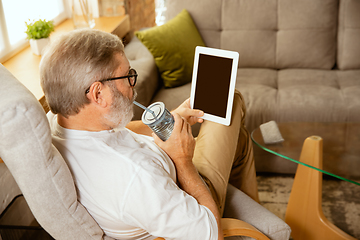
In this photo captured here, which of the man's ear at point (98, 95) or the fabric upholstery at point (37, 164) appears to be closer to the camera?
the fabric upholstery at point (37, 164)

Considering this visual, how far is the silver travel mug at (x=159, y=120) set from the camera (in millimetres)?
1044

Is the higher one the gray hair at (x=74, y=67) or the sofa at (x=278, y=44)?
the gray hair at (x=74, y=67)

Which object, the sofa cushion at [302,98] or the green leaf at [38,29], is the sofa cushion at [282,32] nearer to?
the sofa cushion at [302,98]

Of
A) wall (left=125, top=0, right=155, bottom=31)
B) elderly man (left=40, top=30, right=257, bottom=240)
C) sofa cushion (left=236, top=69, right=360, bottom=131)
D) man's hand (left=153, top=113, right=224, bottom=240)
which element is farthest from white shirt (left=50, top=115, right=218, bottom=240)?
wall (left=125, top=0, right=155, bottom=31)

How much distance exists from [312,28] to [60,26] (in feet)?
5.98

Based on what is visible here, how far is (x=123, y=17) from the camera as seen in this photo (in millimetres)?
2830

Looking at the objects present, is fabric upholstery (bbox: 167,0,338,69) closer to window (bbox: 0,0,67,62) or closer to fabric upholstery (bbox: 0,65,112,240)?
window (bbox: 0,0,67,62)

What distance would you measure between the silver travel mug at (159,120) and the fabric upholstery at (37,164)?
0.28m

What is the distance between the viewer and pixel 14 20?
2068 mm

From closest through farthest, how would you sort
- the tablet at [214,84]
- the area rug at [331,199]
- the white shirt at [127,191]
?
the white shirt at [127,191], the tablet at [214,84], the area rug at [331,199]

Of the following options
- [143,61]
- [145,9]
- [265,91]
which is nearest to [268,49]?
[265,91]

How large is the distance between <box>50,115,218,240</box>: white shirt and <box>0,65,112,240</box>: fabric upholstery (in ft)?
0.18

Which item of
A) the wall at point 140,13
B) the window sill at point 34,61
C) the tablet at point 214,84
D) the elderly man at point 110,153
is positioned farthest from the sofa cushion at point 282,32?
the elderly man at point 110,153

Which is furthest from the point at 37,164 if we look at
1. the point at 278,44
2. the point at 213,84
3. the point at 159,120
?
the point at 278,44
